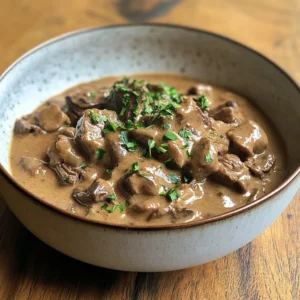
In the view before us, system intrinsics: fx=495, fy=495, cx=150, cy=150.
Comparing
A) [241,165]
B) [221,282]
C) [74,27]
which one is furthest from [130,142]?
[74,27]

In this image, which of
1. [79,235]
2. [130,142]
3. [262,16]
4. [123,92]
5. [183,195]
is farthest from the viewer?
[262,16]

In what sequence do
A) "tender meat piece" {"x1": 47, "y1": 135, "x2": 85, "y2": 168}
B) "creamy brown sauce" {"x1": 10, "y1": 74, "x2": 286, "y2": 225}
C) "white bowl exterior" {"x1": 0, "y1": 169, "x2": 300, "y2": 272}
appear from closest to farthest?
"white bowl exterior" {"x1": 0, "y1": 169, "x2": 300, "y2": 272} < "creamy brown sauce" {"x1": 10, "y1": 74, "x2": 286, "y2": 225} < "tender meat piece" {"x1": 47, "y1": 135, "x2": 85, "y2": 168}

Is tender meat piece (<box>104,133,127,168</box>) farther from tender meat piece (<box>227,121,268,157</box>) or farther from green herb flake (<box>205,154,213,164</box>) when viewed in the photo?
tender meat piece (<box>227,121,268,157</box>)

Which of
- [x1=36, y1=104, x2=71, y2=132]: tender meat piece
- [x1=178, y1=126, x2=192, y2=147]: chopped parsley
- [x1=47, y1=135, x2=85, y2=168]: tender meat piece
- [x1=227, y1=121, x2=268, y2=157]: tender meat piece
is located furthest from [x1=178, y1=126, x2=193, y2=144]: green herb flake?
[x1=36, y1=104, x2=71, y2=132]: tender meat piece

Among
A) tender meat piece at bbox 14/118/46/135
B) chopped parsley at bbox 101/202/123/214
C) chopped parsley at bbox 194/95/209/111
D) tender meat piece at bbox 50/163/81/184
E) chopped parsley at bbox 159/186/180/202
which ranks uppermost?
chopped parsley at bbox 194/95/209/111

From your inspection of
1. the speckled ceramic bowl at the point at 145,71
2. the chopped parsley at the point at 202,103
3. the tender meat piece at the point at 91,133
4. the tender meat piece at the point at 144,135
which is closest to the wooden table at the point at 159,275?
the speckled ceramic bowl at the point at 145,71

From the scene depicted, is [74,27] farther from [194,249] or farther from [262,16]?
[194,249]

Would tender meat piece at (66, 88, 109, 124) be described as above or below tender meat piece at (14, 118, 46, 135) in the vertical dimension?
above
